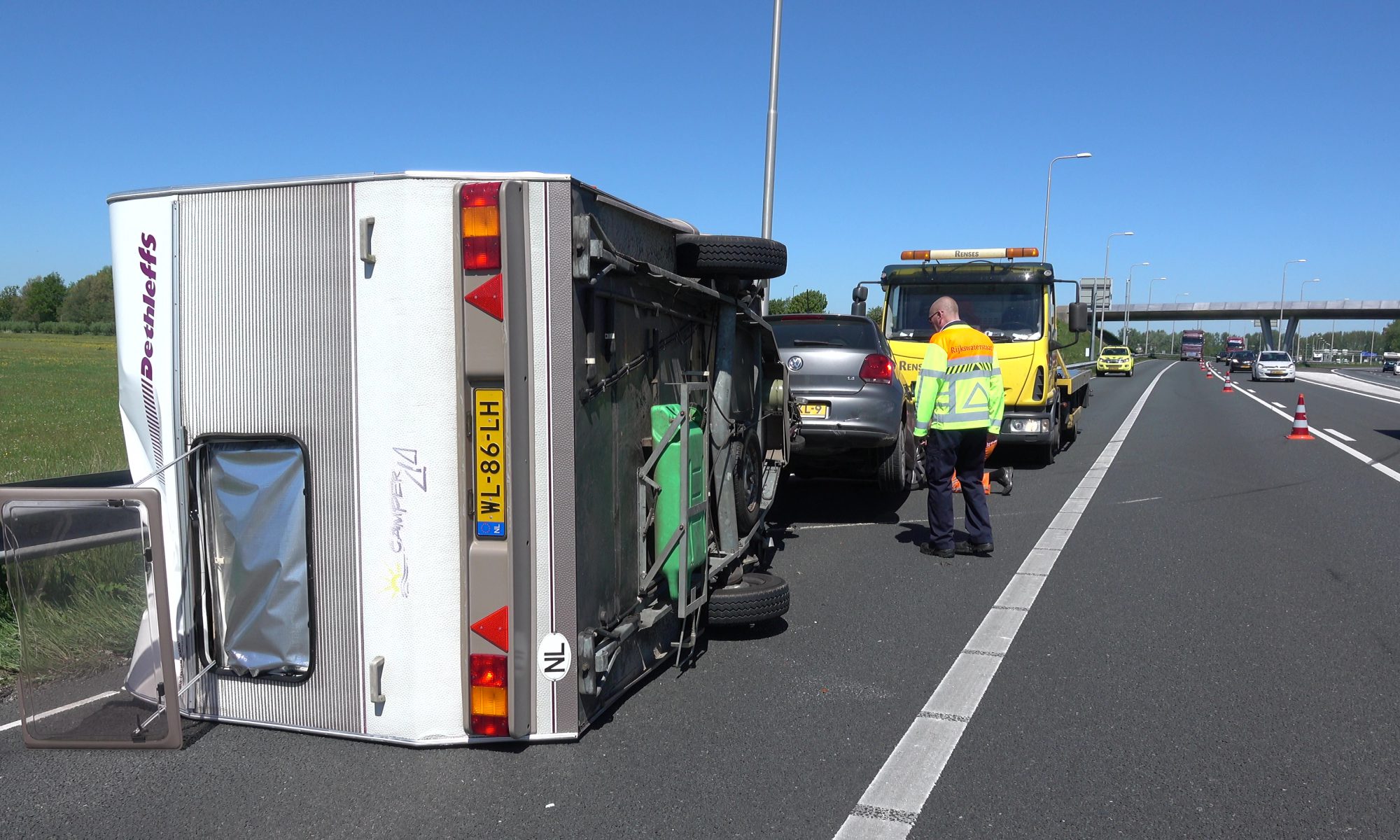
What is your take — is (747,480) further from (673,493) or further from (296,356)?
(296,356)

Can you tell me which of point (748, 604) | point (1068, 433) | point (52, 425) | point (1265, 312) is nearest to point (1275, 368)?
point (1068, 433)

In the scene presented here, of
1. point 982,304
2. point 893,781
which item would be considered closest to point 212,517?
point 893,781

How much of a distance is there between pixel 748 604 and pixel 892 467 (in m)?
4.23

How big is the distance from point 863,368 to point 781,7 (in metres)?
6.39

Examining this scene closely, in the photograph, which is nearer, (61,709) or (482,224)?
(482,224)

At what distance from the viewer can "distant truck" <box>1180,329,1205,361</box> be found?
9049 cm

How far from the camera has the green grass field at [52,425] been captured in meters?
5.18

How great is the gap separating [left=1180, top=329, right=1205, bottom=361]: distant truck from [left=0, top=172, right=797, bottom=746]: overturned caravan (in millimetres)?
95649

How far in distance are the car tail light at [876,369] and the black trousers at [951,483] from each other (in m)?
1.08

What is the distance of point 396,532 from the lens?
145 inches

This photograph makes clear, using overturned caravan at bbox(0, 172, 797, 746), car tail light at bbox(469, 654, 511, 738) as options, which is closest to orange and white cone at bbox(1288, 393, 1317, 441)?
overturned caravan at bbox(0, 172, 797, 746)

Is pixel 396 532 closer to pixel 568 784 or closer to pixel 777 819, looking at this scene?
pixel 568 784

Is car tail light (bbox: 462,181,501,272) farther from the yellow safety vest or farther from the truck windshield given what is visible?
the truck windshield

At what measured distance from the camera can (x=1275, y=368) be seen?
153 ft
